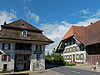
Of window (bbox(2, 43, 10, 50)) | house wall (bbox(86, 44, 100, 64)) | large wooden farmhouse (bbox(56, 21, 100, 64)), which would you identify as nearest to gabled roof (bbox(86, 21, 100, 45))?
large wooden farmhouse (bbox(56, 21, 100, 64))

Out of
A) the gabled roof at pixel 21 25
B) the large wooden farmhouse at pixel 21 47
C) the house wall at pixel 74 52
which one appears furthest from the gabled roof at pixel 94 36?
the gabled roof at pixel 21 25

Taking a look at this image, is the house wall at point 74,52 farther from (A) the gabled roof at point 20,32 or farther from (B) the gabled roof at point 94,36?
(A) the gabled roof at point 20,32

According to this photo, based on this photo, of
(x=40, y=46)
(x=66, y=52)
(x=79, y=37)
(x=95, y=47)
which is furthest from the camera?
(x=66, y=52)

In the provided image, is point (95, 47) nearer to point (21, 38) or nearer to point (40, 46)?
point (40, 46)

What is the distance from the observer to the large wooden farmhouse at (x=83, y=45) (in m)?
27.6

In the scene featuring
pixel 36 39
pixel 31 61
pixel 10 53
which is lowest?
pixel 31 61

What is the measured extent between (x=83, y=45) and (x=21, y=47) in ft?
56.5

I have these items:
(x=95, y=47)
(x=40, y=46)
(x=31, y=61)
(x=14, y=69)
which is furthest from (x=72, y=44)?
(x=14, y=69)

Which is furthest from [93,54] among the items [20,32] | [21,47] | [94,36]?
[20,32]

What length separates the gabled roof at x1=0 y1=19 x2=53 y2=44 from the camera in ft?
71.0

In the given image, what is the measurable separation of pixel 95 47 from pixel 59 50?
1927cm

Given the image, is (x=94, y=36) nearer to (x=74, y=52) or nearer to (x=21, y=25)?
(x=74, y=52)

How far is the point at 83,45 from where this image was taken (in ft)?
102

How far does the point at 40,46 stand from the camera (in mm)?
24969
